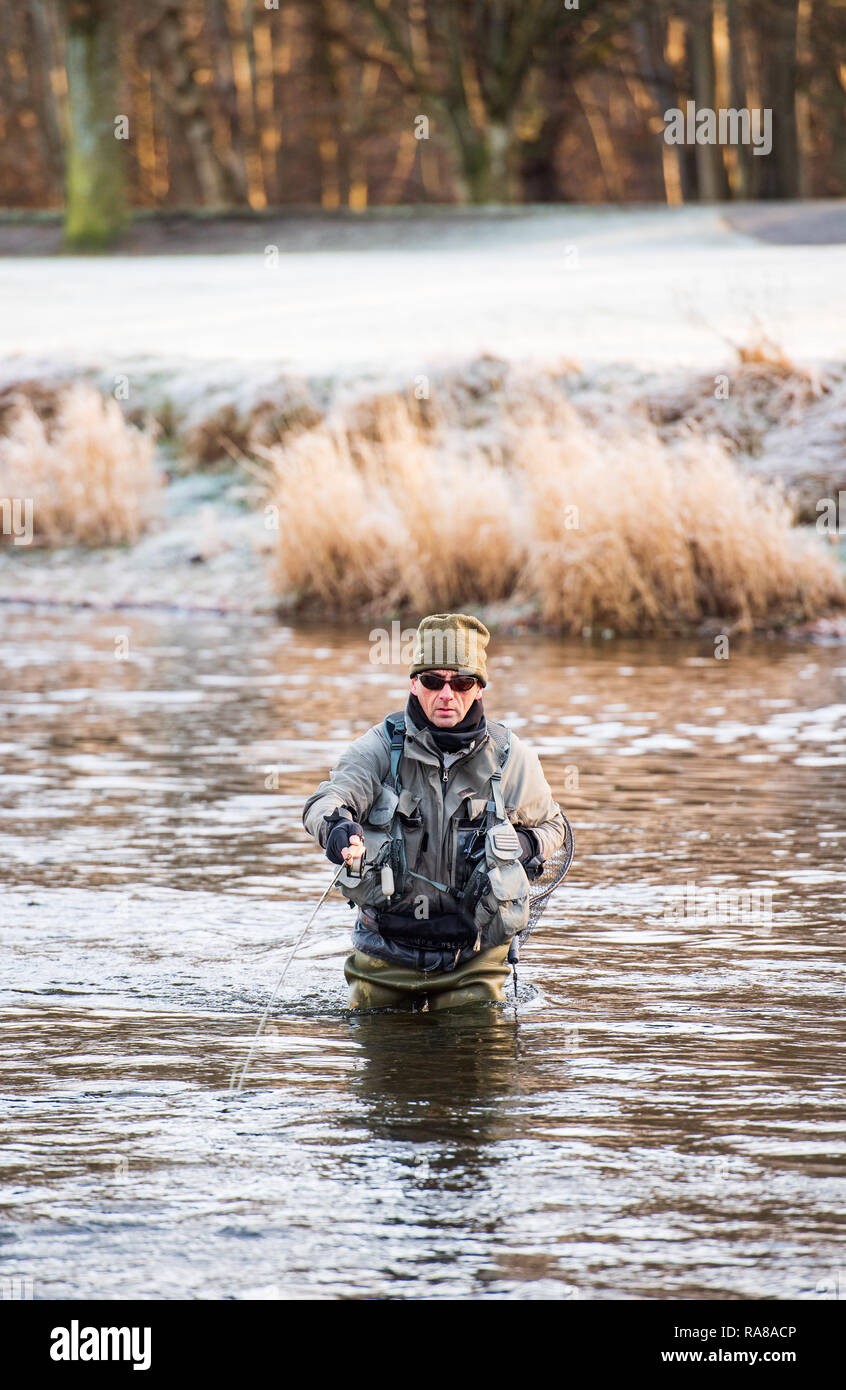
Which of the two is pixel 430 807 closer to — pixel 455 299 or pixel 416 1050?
pixel 416 1050

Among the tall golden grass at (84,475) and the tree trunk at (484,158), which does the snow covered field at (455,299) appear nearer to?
the tall golden grass at (84,475)

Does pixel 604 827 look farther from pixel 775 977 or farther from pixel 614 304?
pixel 614 304

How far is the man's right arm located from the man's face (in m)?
0.21

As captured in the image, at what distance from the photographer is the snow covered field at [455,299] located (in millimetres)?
24984

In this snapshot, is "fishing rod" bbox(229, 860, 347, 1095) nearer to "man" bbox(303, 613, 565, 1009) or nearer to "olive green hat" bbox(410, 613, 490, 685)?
"man" bbox(303, 613, 565, 1009)

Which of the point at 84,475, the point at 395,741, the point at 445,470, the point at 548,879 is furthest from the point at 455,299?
the point at 395,741

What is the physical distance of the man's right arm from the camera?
7.02 meters

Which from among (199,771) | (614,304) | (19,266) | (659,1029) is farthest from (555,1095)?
(19,266)

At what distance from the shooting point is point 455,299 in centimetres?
2911

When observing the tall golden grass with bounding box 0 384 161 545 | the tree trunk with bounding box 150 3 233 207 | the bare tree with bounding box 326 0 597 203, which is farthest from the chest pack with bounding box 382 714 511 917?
the tree trunk with bounding box 150 3 233 207

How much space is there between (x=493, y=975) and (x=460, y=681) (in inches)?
41.0

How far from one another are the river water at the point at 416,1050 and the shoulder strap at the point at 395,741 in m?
0.83

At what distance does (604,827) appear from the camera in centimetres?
1084

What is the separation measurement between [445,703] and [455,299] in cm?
2250
